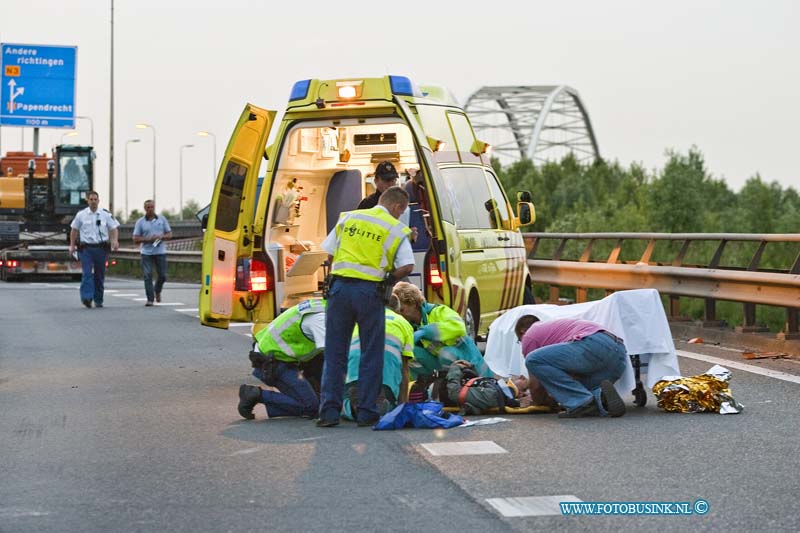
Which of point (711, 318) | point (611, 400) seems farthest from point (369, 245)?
point (711, 318)

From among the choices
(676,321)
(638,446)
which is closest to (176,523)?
(638,446)

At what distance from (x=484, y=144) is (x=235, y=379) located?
347 centimetres

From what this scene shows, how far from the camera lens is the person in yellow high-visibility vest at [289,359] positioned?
10281mm

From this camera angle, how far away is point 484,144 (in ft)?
48.1

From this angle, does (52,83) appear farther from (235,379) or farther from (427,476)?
(427,476)

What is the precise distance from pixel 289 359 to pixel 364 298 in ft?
3.20

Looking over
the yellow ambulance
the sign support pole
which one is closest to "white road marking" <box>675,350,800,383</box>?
the yellow ambulance

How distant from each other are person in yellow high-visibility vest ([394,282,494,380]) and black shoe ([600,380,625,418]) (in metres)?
1.09

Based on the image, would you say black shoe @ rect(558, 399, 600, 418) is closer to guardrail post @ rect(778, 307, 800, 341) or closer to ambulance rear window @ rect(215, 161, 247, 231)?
ambulance rear window @ rect(215, 161, 247, 231)

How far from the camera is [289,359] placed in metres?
10.4

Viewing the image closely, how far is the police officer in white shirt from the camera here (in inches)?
937

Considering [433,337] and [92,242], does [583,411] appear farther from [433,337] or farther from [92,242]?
[92,242]

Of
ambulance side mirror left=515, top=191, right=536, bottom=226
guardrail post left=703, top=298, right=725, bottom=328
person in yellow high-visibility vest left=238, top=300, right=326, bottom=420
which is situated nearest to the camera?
person in yellow high-visibility vest left=238, top=300, right=326, bottom=420

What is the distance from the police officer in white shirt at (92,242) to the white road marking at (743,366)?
1174cm
